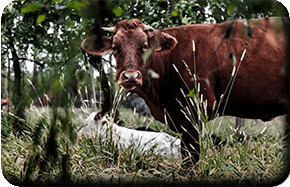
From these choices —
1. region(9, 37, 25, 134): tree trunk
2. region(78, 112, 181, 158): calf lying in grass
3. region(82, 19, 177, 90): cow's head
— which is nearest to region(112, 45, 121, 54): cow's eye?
region(82, 19, 177, 90): cow's head

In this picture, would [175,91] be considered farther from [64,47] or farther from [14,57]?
[14,57]

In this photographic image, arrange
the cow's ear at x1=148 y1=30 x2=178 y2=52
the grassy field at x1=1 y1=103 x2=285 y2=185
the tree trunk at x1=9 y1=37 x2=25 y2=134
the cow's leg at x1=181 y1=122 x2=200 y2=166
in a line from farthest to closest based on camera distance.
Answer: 1. the tree trunk at x1=9 y1=37 x2=25 y2=134
2. the cow's ear at x1=148 y1=30 x2=178 y2=52
3. the cow's leg at x1=181 y1=122 x2=200 y2=166
4. the grassy field at x1=1 y1=103 x2=285 y2=185

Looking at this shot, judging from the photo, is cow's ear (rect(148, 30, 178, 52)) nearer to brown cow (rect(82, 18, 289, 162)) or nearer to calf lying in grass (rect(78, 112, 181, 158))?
brown cow (rect(82, 18, 289, 162))

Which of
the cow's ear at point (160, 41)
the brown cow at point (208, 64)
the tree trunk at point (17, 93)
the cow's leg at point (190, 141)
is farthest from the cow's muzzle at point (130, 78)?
the tree trunk at point (17, 93)

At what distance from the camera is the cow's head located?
2.81 m

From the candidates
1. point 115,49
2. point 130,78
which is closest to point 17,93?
point 115,49

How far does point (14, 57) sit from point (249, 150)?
3442mm

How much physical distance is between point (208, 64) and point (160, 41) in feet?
2.04

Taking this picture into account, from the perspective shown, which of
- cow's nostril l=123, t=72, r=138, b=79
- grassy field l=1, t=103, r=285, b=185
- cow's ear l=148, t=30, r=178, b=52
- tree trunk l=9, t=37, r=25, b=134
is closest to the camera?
grassy field l=1, t=103, r=285, b=185

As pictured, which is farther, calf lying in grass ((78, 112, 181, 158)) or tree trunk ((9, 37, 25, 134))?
tree trunk ((9, 37, 25, 134))

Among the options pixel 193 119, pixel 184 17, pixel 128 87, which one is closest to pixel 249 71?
pixel 193 119

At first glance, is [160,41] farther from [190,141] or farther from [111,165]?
[111,165]

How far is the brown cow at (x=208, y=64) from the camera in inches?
122

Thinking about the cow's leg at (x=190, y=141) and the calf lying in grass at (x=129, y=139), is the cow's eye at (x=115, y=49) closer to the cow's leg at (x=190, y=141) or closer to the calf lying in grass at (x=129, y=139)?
the calf lying in grass at (x=129, y=139)
